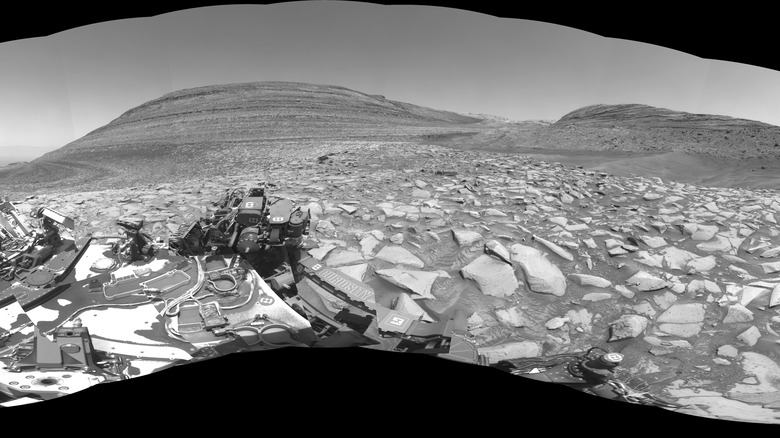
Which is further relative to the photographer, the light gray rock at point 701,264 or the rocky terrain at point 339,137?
the rocky terrain at point 339,137

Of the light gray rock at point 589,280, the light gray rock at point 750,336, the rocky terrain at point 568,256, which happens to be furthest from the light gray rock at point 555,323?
the light gray rock at point 750,336

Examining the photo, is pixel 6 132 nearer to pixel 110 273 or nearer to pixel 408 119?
pixel 110 273

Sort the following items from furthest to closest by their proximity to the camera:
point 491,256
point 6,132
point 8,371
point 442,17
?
point 442,17 < point 6,132 < point 491,256 < point 8,371

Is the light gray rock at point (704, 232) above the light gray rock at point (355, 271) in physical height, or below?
above

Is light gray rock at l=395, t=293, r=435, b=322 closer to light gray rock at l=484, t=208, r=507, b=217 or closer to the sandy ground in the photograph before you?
light gray rock at l=484, t=208, r=507, b=217

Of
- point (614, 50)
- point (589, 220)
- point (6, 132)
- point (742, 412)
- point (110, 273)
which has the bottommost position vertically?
point (742, 412)

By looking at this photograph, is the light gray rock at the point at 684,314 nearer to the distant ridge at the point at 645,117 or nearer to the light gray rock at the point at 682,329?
the light gray rock at the point at 682,329

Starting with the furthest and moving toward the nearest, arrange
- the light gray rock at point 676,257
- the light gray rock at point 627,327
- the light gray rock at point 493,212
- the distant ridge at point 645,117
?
the distant ridge at point 645,117, the light gray rock at point 493,212, the light gray rock at point 676,257, the light gray rock at point 627,327

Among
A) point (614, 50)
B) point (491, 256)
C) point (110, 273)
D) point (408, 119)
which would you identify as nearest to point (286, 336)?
point (110, 273)
